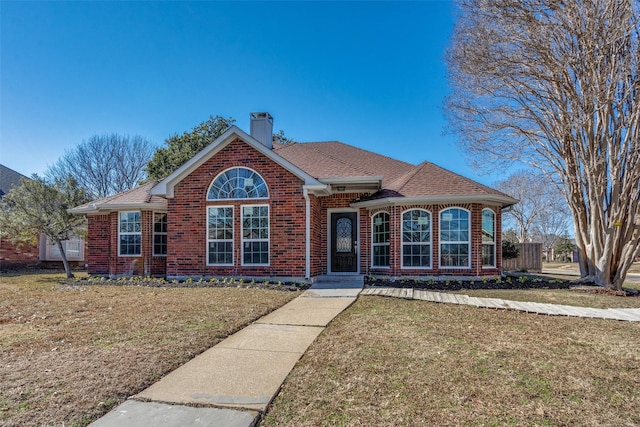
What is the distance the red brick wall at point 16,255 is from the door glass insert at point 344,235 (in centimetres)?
1721

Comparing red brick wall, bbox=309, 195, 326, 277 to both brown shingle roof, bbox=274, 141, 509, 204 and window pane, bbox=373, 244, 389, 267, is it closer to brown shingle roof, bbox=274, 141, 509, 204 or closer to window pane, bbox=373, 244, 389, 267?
brown shingle roof, bbox=274, 141, 509, 204

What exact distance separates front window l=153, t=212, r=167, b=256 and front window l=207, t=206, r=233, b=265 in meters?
3.06

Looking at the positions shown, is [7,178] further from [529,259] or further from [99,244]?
[529,259]

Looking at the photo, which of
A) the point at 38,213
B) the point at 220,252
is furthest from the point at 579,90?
the point at 38,213

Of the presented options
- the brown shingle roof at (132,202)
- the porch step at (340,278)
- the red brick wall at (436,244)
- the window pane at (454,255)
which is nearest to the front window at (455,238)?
the window pane at (454,255)

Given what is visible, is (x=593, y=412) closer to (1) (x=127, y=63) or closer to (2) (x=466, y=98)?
(2) (x=466, y=98)

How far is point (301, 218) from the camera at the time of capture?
38.3 ft

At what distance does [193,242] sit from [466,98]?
33.1 feet

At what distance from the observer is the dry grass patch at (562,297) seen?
8.62 meters

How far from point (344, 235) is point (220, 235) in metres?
4.22

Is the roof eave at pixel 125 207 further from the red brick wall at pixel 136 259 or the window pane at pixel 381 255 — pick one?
the window pane at pixel 381 255

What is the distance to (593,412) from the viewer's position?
3.23 metres

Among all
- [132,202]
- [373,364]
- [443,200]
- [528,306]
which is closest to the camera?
[373,364]

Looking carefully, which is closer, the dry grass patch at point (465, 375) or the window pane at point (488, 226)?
the dry grass patch at point (465, 375)
